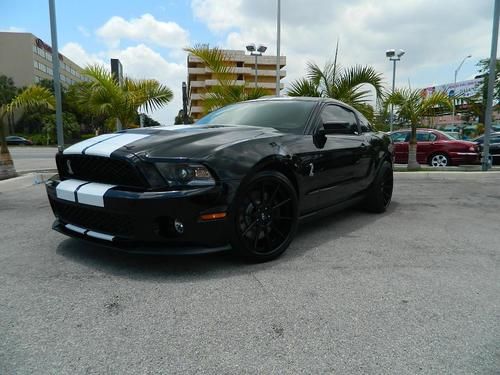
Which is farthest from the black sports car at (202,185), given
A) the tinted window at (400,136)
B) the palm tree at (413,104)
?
the tinted window at (400,136)

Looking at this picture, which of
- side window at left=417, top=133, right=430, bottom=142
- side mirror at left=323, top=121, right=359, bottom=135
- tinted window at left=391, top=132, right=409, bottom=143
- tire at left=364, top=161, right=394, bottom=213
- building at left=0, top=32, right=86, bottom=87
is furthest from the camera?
building at left=0, top=32, right=86, bottom=87

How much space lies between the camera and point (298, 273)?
9.04ft

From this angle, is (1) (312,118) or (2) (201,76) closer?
(1) (312,118)

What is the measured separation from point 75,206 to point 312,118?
7.20 ft

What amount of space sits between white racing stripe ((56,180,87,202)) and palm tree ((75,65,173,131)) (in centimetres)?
676

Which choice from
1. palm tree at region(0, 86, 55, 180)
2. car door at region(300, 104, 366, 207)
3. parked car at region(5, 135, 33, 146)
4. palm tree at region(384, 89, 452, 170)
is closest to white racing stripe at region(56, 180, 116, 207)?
car door at region(300, 104, 366, 207)

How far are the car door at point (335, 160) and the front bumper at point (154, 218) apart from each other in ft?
3.78

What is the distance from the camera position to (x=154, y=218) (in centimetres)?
248

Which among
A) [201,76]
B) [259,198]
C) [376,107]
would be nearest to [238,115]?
[259,198]

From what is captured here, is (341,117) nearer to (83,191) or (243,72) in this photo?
(83,191)

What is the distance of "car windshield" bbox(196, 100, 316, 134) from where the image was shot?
141 inches

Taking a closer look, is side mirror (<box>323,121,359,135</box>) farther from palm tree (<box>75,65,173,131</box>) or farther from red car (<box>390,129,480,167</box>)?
red car (<box>390,129,480,167</box>)

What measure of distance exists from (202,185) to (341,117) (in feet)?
7.52

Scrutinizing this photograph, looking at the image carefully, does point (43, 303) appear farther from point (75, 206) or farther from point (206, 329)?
point (206, 329)
